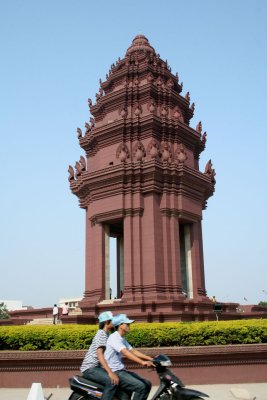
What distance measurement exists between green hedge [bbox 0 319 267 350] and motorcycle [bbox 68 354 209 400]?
20.4 feet

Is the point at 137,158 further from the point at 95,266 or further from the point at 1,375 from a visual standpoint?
the point at 1,375

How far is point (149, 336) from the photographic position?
12.6 metres

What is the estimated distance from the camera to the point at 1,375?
12117mm

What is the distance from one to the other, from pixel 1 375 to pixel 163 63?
18.1 m

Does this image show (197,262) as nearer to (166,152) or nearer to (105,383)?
(166,152)

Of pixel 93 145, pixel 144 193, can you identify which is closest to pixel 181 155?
pixel 144 193

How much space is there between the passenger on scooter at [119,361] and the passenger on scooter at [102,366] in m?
0.11

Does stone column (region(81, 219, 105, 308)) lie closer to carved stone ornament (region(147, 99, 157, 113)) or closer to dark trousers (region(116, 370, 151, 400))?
carved stone ornament (region(147, 99, 157, 113))

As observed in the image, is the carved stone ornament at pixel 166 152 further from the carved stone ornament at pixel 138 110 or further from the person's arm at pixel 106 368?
the person's arm at pixel 106 368

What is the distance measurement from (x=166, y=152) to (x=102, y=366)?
1495cm

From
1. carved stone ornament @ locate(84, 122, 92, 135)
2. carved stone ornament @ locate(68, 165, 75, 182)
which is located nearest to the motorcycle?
carved stone ornament @ locate(68, 165, 75, 182)

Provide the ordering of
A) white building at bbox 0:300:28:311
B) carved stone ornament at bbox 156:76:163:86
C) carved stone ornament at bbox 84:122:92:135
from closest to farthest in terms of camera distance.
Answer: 1. carved stone ornament at bbox 156:76:163:86
2. carved stone ornament at bbox 84:122:92:135
3. white building at bbox 0:300:28:311

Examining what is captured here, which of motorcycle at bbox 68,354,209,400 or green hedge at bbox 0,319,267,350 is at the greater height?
green hedge at bbox 0,319,267,350

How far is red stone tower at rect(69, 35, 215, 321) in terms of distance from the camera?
18859 millimetres
